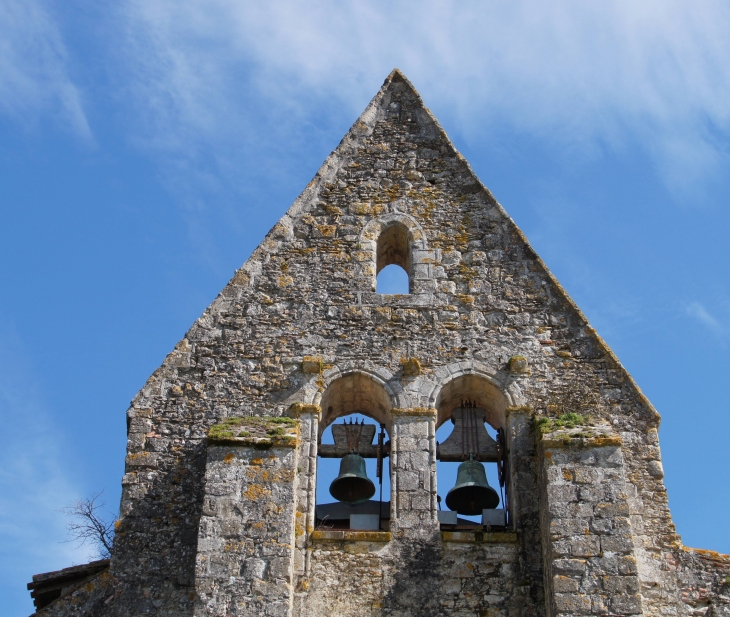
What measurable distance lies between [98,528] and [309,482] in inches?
102

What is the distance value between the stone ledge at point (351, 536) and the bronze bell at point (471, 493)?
4.99ft

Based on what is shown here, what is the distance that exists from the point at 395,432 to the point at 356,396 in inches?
38.5

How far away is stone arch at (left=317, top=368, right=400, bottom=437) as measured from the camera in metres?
12.9

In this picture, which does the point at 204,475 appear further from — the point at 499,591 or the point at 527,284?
the point at 527,284

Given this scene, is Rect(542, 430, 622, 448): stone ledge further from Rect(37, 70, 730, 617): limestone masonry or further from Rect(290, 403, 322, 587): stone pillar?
Rect(290, 403, 322, 587): stone pillar

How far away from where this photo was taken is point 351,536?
1179 centimetres

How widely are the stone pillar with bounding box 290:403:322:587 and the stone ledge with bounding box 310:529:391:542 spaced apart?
11cm

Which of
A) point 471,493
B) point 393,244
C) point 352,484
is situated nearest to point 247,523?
point 352,484

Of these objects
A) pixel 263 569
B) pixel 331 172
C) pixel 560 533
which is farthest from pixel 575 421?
pixel 331 172

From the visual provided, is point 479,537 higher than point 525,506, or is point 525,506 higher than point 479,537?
point 525,506

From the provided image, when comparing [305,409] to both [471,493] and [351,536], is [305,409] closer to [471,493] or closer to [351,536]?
[351,536]

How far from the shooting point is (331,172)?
49.0 ft

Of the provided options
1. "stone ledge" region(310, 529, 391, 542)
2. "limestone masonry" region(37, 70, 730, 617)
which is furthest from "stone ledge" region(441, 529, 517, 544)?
"stone ledge" region(310, 529, 391, 542)

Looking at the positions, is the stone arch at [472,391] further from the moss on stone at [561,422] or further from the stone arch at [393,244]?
the stone arch at [393,244]
